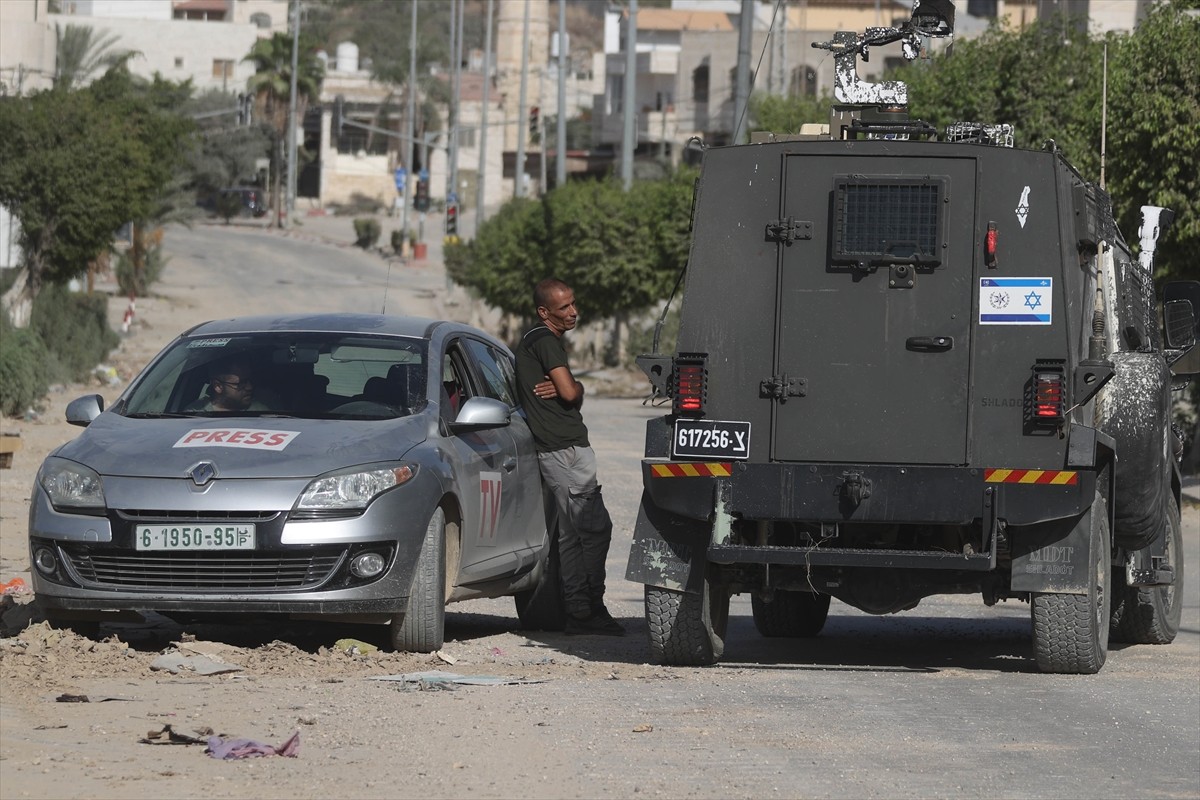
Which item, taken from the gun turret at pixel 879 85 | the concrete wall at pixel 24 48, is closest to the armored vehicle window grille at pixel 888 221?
the gun turret at pixel 879 85

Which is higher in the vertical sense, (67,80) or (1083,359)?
(67,80)

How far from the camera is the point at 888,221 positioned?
8.59m

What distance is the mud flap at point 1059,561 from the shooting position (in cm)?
857

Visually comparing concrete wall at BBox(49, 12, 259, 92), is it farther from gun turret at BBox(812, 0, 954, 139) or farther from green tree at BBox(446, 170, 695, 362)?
gun turret at BBox(812, 0, 954, 139)

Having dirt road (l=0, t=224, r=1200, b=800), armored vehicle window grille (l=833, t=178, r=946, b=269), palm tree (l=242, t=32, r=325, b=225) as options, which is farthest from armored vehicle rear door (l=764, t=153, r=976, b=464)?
palm tree (l=242, t=32, r=325, b=225)

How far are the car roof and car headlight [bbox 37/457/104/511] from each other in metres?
1.43

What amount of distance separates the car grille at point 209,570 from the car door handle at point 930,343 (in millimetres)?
2646

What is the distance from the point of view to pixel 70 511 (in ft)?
27.7

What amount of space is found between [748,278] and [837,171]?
24.3 inches

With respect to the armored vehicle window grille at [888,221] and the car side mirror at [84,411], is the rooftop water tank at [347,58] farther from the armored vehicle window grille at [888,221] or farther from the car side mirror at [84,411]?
the armored vehicle window grille at [888,221]

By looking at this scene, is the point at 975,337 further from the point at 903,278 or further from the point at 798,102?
the point at 798,102

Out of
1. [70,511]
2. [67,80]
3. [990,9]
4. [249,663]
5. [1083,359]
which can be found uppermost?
[990,9]

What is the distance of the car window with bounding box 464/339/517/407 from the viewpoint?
1034 cm

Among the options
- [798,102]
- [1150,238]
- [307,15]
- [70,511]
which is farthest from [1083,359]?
[307,15]
